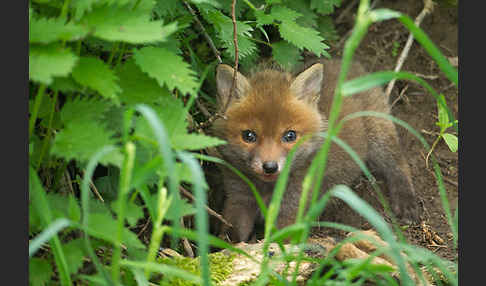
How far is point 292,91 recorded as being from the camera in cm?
408

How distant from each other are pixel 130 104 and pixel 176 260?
0.92 meters

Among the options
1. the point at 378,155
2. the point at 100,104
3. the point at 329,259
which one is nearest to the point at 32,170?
the point at 100,104

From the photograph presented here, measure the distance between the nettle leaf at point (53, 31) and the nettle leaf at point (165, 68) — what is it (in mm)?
330

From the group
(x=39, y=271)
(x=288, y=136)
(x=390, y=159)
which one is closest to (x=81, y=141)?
(x=39, y=271)

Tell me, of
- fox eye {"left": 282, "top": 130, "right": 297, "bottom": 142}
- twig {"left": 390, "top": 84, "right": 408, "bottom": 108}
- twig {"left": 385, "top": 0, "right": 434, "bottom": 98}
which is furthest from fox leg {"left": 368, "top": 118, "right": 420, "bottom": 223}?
fox eye {"left": 282, "top": 130, "right": 297, "bottom": 142}

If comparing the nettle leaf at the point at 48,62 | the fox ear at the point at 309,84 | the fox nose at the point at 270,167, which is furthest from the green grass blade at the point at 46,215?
the fox ear at the point at 309,84

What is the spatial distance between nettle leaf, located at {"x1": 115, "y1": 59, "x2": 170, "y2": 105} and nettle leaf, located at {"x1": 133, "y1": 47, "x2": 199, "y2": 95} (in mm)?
115

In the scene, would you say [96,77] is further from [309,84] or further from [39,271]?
[309,84]

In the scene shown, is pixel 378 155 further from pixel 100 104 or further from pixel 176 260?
pixel 100 104

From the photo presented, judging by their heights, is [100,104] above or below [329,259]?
above

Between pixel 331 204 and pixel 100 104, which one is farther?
pixel 331 204

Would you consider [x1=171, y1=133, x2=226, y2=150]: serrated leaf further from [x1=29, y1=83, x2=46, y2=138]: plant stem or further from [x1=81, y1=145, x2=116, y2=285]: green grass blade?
[x1=29, y1=83, x2=46, y2=138]: plant stem

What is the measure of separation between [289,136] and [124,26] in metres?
1.80

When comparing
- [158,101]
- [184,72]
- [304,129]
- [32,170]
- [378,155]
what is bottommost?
[378,155]
